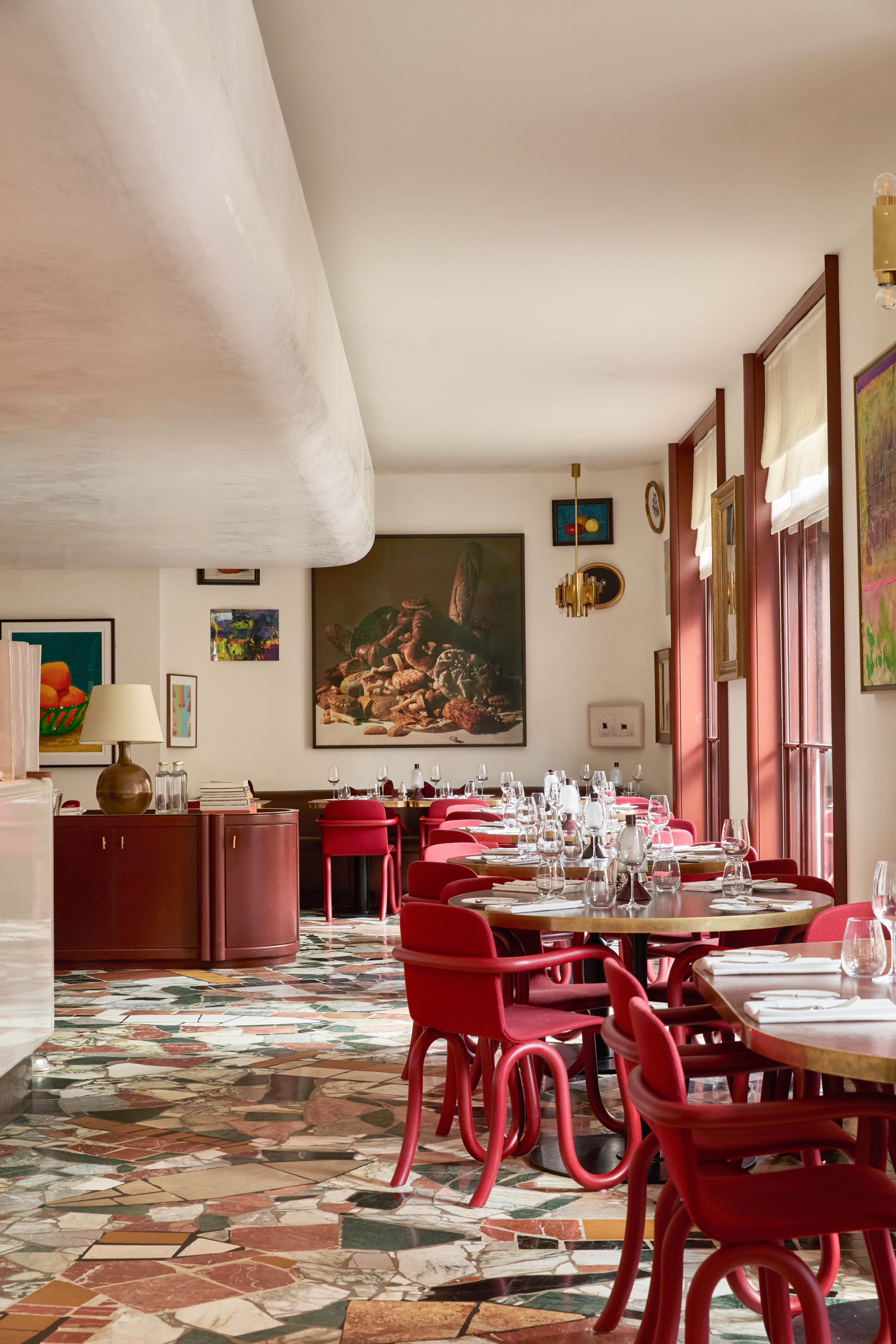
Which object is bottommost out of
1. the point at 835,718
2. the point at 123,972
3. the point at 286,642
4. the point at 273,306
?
the point at 123,972

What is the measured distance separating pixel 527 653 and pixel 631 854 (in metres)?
7.87

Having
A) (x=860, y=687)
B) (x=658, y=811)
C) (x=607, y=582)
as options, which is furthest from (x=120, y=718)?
(x=607, y=582)

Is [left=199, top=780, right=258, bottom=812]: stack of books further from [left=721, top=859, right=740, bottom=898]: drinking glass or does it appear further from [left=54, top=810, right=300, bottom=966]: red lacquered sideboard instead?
[left=721, top=859, right=740, bottom=898]: drinking glass

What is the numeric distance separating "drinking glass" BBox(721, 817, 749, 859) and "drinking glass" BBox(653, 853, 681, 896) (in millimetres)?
209

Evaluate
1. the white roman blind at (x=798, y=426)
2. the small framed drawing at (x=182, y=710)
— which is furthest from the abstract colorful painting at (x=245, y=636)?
the white roman blind at (x=798, y=426)

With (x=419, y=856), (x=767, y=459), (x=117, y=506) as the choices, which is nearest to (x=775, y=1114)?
(x=767, y=459)

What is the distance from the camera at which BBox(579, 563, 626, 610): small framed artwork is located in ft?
39.5

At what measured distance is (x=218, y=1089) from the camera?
16.9ft

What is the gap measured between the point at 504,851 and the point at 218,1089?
164 centimetres

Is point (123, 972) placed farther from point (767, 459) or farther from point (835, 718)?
point (767, 459)

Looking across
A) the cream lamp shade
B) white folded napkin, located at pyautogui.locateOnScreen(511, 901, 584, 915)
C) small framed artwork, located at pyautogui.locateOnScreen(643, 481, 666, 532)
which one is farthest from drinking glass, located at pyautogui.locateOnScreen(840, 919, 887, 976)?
small framed artwork, located at pyautogui.locateOnScreen(643, 481, 666, 532)

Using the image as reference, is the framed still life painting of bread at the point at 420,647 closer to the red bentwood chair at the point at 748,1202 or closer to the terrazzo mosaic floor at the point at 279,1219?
the terrazzo mosaic floor at the point at 279,1219

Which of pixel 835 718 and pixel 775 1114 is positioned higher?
pixel 835 718

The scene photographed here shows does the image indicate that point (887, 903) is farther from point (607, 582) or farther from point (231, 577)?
point (231, 577)
